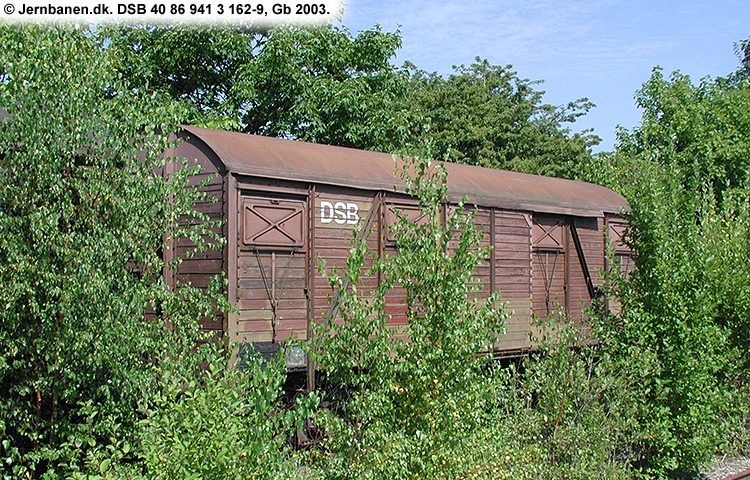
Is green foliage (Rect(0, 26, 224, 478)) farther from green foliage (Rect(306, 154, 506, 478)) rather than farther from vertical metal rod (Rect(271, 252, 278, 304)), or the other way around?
vertical metal rod (Rect(271, 252, 278, 304))

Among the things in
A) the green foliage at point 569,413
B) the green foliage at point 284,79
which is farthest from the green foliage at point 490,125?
the green foliage at point 569,413

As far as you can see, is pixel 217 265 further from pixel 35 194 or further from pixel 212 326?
pixel 35 194

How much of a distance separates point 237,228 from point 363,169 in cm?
245

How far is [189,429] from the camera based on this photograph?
4328 millimetres

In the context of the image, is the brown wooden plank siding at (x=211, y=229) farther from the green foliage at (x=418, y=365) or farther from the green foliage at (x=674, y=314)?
the green foliage at (x=674, y=314)

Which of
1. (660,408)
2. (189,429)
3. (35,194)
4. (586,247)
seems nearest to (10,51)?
(35,194)

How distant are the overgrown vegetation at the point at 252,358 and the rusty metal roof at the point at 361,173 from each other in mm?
1361

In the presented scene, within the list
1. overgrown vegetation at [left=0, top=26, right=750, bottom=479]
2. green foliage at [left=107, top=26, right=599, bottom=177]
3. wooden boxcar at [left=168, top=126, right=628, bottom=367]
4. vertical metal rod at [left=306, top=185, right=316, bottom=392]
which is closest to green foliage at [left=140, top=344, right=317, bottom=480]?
overgrown vegetation at [left=0, top=26, right=750, bottom=479]

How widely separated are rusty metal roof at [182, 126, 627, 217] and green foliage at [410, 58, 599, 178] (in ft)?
59.6

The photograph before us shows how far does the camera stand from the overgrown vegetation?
500 centimetres

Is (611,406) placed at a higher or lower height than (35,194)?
lower

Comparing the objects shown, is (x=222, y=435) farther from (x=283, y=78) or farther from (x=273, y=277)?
(x=283, y=78)

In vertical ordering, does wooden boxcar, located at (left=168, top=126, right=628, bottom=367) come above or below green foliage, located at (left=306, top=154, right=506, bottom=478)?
above

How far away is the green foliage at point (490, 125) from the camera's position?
32719 millimetres
